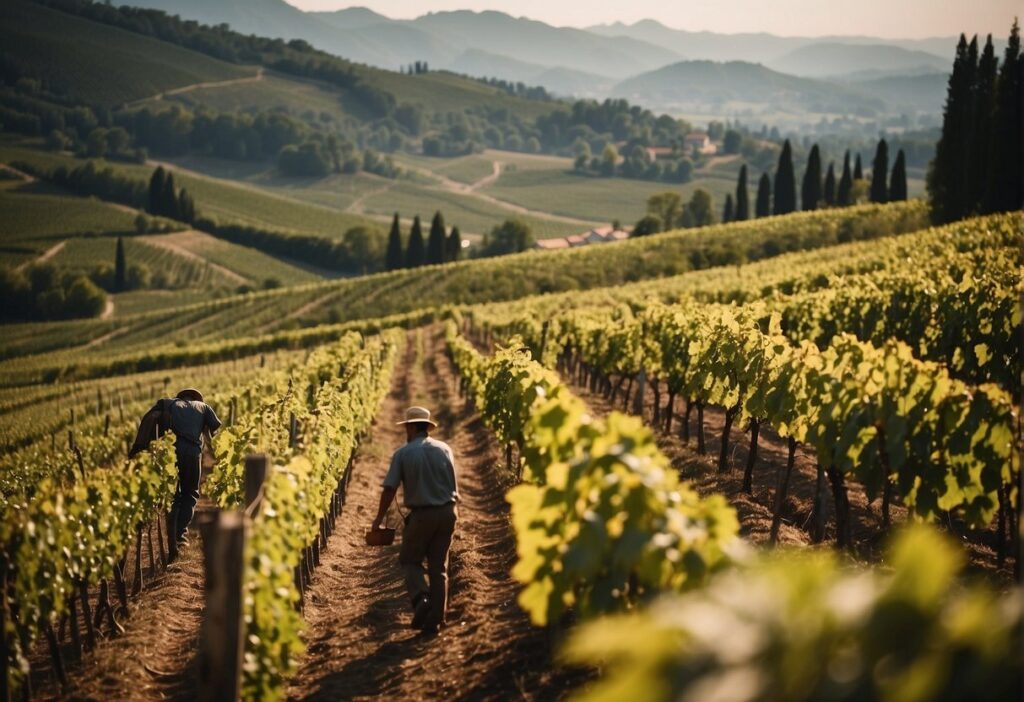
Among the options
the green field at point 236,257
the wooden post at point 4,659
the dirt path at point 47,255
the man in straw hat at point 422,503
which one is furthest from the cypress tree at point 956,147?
the dirt path at point 47,255

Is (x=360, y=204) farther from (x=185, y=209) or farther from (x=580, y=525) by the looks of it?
(x=580, y=525)

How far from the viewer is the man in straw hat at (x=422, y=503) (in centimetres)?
885

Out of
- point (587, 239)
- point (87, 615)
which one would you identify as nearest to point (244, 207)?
point (587, 239)

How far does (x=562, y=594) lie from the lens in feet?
20.4

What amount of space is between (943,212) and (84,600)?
54.9 meters

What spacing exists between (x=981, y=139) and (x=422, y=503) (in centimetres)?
5063

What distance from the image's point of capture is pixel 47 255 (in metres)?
115

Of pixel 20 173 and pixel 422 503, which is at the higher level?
pixel 422 503

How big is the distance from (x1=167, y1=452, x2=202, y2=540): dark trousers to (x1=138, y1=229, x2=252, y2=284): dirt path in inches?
4165

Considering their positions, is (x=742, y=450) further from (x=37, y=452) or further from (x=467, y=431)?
(x=37, y=452)

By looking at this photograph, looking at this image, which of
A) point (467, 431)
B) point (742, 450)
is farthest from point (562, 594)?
point (467, 431)

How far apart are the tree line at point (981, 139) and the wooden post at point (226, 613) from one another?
43.6 meters

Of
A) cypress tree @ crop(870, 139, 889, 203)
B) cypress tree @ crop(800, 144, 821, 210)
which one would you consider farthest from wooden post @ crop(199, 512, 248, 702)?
cypress tree @ crop(800, 144, 821, 210)

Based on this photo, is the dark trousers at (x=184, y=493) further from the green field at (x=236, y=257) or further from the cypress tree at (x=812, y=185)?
the green field at (x=236, y=257)
